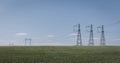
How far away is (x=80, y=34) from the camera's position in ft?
434

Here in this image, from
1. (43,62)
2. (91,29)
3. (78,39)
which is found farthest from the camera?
(91,29)

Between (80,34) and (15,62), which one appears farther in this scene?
(80,34)

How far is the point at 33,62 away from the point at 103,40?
92023mm

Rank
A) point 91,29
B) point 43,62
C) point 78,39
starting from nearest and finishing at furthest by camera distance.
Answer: point 43,62 → point 78,39 → point 91,29

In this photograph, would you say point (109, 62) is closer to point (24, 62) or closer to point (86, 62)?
point (86, 62)

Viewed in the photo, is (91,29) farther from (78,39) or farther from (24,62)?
(24,62)

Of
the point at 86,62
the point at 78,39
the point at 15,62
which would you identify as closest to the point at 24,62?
the point at 15,62

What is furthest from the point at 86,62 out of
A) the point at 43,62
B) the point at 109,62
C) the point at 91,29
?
the point at 91,29

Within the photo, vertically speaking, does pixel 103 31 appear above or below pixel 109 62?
above

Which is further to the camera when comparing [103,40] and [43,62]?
[103,40]

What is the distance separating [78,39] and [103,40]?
1265 centimetres

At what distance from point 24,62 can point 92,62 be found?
10.3 metres

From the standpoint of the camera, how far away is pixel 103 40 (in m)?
126

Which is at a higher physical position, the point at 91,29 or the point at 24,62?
the point at 91,29
